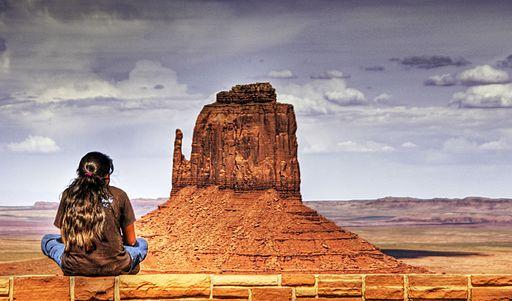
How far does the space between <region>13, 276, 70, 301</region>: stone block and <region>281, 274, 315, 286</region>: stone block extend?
7.57 feet

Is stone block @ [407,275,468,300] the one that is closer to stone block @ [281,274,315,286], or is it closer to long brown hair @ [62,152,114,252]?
stone block @ [281,274,315,286]

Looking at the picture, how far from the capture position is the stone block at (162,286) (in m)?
12.8

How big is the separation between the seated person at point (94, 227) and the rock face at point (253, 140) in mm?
91722

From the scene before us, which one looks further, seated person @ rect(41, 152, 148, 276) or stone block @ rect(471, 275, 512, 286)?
stone block @ rect(471, 275, 512, 286)

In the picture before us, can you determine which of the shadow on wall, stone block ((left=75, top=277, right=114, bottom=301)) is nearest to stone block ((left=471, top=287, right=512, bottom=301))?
stone block ((left=75, top=277, right=114, bottom=301))

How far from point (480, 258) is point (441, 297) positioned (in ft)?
538

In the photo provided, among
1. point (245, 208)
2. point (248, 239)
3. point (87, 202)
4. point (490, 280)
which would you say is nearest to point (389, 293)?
point (490, 280)

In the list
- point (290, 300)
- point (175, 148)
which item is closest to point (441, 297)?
point (290, 300)

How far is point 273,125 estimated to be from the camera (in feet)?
344

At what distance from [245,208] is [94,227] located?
306ft

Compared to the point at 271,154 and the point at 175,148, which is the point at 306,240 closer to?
the point at 271,154

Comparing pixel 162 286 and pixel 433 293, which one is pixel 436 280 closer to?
pixel 433 293

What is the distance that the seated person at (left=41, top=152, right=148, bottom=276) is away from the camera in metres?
12.6

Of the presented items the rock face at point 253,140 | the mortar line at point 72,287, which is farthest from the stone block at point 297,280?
the rock face at point 253,140
